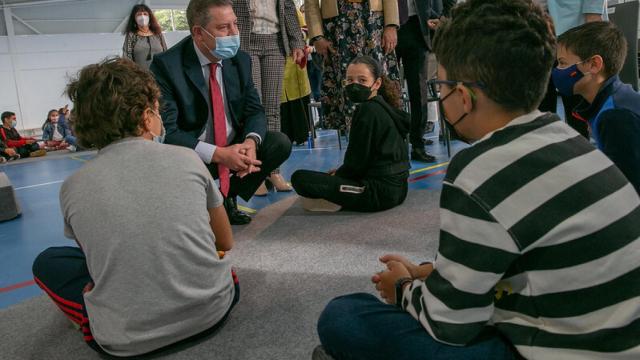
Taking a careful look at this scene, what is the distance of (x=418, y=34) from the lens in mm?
3924

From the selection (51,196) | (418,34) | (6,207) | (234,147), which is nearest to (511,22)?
(234,147)

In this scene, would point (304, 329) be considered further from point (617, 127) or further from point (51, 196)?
point (51, 196)

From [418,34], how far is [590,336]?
3.38 m

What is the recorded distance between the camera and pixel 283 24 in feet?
11.1

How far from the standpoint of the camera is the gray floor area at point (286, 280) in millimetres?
1571

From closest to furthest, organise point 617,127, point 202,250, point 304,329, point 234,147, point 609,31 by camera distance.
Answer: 1. point 202,250
2. point 304,329
3. point 617,127
4. point 609,31
5. point 234,147

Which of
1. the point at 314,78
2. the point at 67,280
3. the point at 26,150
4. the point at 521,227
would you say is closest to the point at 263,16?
the point at 67,280

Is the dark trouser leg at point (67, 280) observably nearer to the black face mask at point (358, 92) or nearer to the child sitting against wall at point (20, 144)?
the black face mask at point (358, 92)

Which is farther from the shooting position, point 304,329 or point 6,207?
point 6,207

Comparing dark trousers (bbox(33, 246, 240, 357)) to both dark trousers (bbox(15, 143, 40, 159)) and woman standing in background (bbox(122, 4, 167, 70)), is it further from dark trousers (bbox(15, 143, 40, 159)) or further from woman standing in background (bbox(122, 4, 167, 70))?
dark trousers (bbox(15, 143, 40, 159))

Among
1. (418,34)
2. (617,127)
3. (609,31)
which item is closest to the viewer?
(617,127)

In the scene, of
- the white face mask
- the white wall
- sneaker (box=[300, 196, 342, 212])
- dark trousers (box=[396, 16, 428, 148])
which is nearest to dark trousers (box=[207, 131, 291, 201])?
sneaker (box=[300, 196, 342, 212])

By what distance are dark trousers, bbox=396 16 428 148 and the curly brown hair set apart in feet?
9.13

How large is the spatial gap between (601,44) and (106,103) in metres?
1.78
